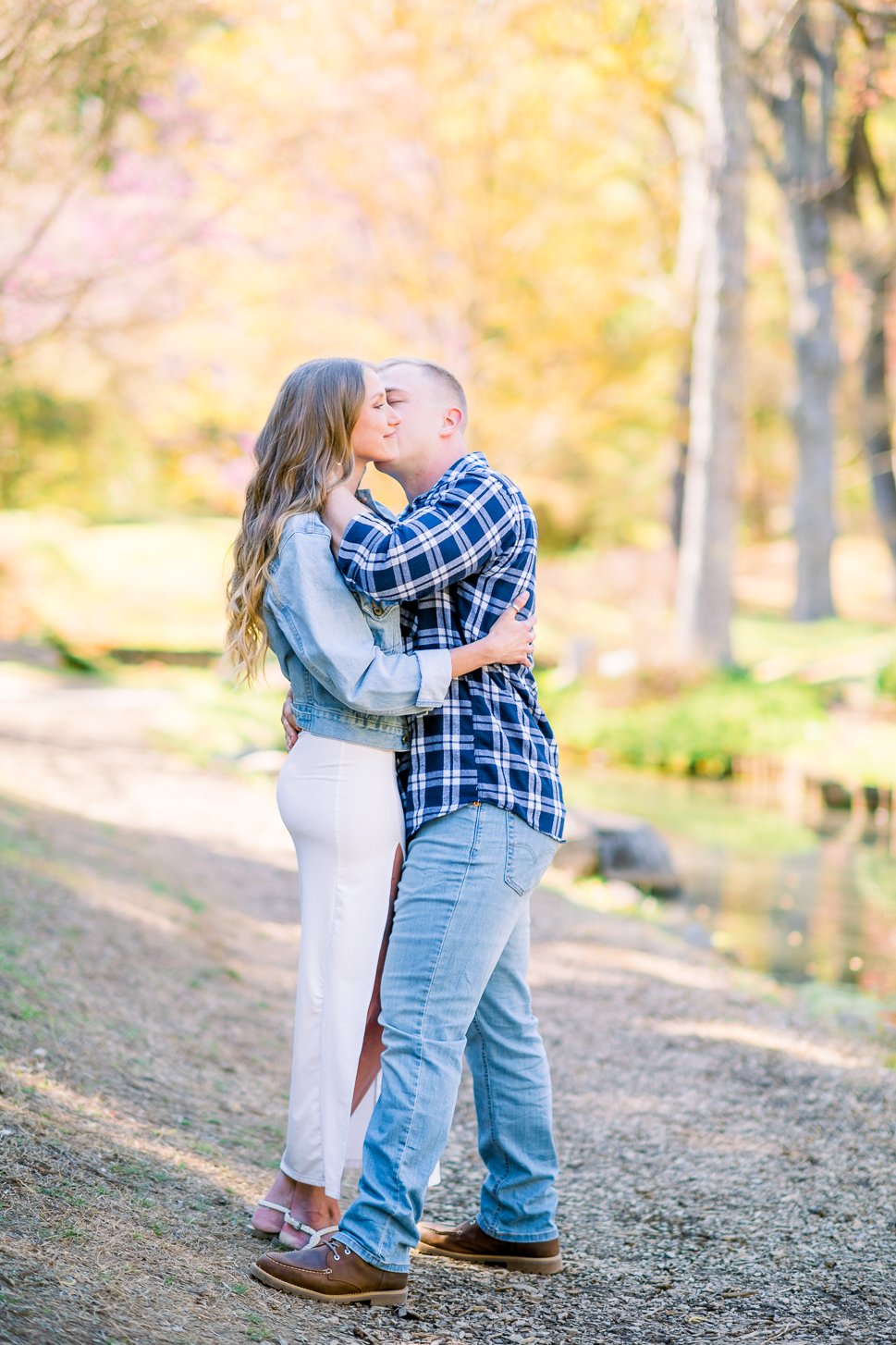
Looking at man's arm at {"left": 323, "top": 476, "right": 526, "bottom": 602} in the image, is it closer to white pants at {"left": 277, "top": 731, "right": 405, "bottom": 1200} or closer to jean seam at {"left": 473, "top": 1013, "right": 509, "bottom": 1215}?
white pants at {"left": 277, "top": 731, "right": 405, "bottom": 1200}

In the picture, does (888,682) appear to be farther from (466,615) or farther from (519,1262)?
(466,615)

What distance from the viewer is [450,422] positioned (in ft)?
9.93

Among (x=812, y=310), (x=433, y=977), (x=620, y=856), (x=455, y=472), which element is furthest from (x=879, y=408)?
(x=433, y=977)

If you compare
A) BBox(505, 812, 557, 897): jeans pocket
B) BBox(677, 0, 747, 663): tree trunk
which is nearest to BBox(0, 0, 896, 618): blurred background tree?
BBox(677, 0, 747, 663): tree trunk

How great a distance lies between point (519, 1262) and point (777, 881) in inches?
245

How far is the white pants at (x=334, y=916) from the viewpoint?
2838 mm

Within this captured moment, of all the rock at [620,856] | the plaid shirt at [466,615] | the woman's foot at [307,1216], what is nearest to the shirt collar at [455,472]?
the plaid shirt at [466,615]

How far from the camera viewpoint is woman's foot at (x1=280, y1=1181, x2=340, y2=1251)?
2.90 m

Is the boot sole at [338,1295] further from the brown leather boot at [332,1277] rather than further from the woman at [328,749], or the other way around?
the woman at [328,749]

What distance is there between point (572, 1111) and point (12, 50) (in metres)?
4.57

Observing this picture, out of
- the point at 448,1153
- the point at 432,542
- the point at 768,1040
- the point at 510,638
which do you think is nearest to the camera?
the point at 432,542

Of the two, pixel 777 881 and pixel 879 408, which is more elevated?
pixel 879 408

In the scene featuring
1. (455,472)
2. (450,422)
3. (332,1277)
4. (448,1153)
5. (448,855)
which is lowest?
(448,1153)

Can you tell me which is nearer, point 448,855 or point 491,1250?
point 448,855
